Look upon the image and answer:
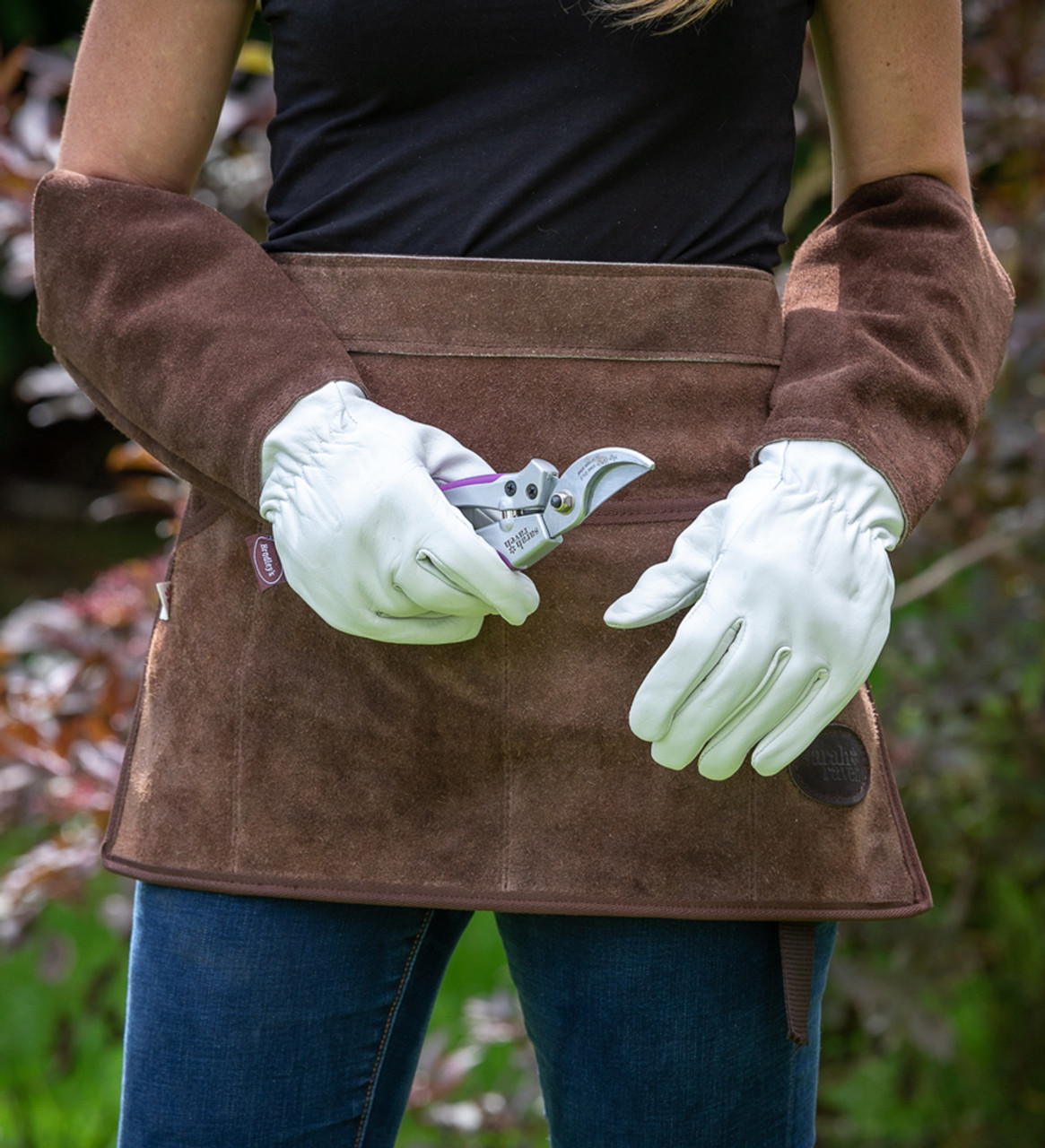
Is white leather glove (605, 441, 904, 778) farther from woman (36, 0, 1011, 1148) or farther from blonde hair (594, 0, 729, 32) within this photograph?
blonde hair (594, 0, 729, 32)

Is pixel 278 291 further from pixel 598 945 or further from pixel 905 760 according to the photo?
pixel 905 760

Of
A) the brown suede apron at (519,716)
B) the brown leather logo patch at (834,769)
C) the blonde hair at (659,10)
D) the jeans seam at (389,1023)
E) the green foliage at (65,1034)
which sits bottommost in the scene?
the green foliage at (65,1034)

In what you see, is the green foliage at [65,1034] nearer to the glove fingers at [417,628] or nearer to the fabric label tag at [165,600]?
the fabric label tag at [165,600]

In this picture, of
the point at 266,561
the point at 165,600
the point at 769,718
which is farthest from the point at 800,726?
the point at 165,600

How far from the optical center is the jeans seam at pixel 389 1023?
0.94 m

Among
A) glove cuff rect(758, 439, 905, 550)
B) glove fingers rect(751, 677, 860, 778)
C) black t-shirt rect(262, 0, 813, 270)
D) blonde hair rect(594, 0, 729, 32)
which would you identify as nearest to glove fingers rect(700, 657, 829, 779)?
glove fingers rect(751, 677, 860, 778)

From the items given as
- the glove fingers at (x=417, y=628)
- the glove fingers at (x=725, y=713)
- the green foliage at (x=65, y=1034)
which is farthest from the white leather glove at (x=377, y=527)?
the green foliage at (x=65, y=1034)

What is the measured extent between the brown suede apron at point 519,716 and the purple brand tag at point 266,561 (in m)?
0.03

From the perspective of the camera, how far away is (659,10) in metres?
0.87

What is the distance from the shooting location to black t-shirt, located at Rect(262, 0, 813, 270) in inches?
35.7

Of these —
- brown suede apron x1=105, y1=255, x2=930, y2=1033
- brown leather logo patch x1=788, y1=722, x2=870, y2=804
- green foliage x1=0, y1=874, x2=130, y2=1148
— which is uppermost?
brown suede apron x1=105, y1=255, x2=930, y2=1033

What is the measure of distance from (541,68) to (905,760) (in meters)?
1.31

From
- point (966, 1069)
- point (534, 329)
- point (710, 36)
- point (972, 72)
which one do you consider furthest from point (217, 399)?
point (966, 1069)

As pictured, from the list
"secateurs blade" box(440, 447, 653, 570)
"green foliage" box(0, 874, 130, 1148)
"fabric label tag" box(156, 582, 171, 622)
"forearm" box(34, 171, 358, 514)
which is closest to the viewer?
"secateurs blade" box(440, 447, 653, 570)
